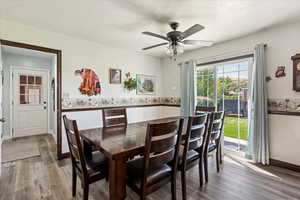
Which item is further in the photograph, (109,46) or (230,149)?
(109,46)

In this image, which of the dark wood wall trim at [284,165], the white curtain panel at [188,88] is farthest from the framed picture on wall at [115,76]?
the dark wood wall trim at [284,165]

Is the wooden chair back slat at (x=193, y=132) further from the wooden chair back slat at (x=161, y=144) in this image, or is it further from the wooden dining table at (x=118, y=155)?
the wooden dining table at (x=118, y=155)

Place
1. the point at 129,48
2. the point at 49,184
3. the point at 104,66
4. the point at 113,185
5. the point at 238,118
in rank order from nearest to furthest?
the point at 113,185 < the point at 49,184 < the point at 238,118 < the point at 104,66 < the point at 129,48

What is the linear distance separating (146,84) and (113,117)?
211 cm

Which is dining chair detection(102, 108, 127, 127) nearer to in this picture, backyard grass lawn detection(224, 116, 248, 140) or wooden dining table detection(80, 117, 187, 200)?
wooden dining table detection(80, 117, 187, 200)

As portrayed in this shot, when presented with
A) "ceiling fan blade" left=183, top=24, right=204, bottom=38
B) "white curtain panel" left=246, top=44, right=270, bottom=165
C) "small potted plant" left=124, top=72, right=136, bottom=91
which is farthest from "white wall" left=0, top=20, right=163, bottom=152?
"white curtain panel" left=246, top=44, right=270, bottom=165

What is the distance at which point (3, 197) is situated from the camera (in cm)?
178

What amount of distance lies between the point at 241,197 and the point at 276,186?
24.7 inches

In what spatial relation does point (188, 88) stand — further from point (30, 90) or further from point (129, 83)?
point (30, 90)

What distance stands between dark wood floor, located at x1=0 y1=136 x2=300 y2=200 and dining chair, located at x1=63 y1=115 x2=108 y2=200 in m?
0.43

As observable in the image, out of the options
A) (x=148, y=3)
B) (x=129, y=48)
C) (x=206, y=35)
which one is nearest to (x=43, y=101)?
(x=129, y=48)

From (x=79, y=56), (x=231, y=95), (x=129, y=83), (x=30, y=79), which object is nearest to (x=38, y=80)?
(x=30, y=79)

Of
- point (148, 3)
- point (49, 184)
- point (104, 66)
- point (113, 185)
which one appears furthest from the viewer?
point (104, 66)

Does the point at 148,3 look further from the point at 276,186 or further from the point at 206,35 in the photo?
the point at 276,186
